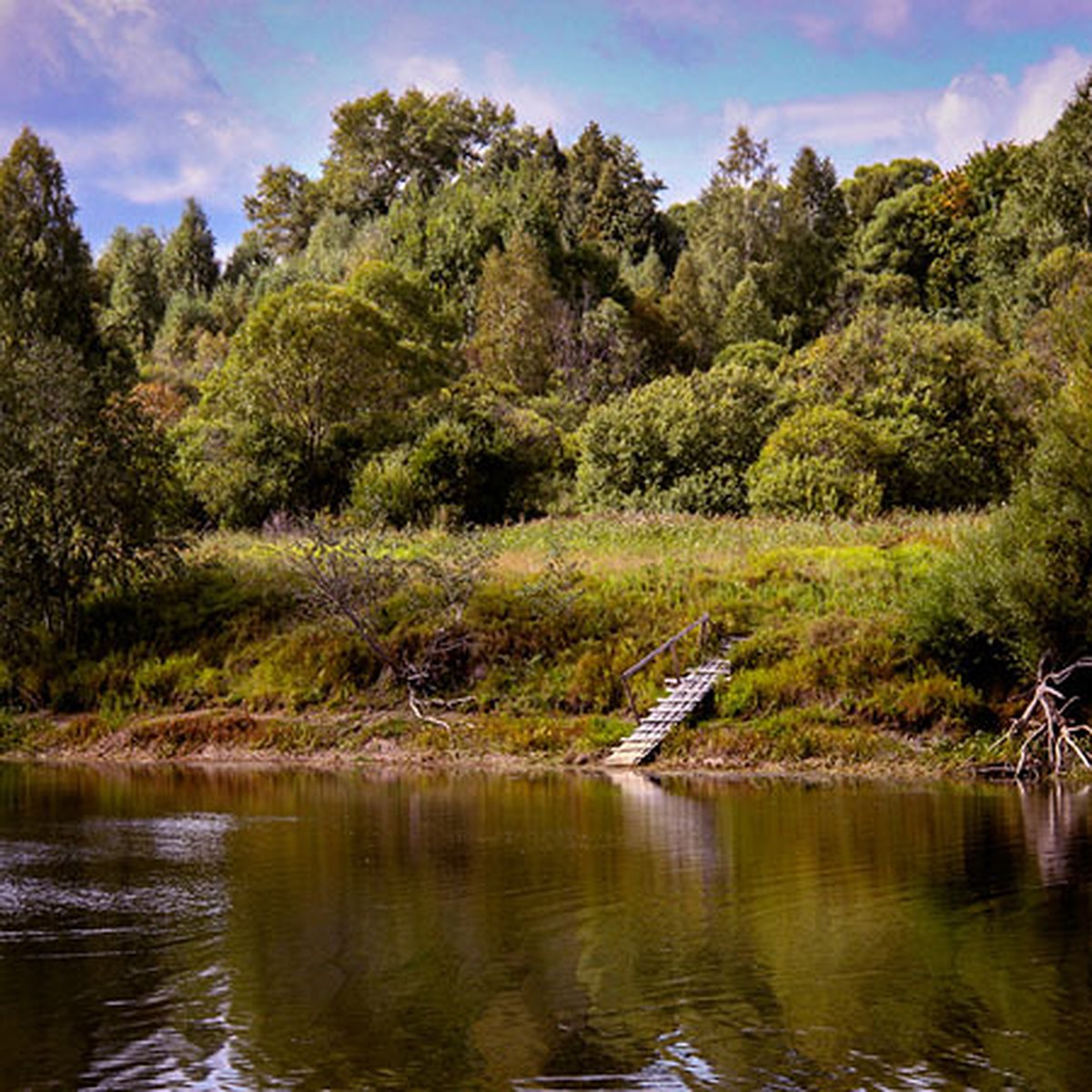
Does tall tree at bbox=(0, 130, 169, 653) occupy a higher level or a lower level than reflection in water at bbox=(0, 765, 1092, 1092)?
higher

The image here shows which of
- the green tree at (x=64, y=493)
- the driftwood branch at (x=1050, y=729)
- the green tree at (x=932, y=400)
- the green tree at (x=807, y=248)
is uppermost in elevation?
the green tree at (x=807, y=248)

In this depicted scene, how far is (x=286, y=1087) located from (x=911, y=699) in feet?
71.5

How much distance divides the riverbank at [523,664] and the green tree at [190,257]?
70.4 m

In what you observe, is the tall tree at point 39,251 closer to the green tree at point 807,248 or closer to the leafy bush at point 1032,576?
the leafy bush at point 1032,576

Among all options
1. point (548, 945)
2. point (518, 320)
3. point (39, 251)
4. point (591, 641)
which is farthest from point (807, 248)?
point (548, 945)

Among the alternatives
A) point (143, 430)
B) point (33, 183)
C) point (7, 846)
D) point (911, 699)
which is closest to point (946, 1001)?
point (7, 846)

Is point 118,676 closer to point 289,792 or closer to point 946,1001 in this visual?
point 289,792

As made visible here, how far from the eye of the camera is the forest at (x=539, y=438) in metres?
32.2

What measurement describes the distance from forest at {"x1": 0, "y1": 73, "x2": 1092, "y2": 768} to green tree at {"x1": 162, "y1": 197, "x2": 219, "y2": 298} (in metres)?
3.88

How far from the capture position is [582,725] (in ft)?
102

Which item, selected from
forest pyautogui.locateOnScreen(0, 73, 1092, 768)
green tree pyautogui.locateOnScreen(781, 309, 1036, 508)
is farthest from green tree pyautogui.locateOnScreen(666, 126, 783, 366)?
green tree pyautogui.locateOnScreen(781, 309, 1036, 508)

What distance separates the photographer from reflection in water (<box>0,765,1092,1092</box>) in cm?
1013

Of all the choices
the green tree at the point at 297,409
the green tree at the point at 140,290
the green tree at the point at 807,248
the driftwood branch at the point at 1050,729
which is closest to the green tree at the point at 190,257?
the green tree at the point at 140,290

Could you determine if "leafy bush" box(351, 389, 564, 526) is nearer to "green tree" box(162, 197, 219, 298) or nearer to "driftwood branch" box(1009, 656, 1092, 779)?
"driftwood branch" box(1009, 656, 1092, 779)
